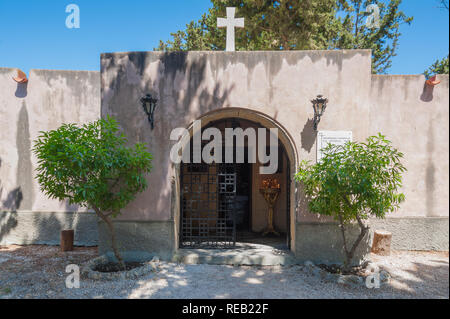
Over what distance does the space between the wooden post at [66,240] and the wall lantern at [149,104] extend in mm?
3351

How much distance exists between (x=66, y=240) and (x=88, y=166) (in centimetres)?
289

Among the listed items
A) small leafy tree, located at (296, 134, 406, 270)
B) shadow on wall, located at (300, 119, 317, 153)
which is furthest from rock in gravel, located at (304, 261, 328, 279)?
shadow on wall, located at (300, 119, 317, 153)

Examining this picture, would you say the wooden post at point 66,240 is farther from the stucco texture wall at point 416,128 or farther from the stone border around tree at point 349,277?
the stucco texture wall at point 416,128

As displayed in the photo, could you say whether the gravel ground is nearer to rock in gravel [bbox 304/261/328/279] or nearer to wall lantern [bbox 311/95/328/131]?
rock in gravel [bbox 304/261/328/279]

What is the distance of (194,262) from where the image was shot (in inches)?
190

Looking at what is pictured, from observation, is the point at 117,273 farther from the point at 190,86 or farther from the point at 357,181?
the point at 357,181

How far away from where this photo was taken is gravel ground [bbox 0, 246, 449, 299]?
3652 mm

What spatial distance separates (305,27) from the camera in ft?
32.2

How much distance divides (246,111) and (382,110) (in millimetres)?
3246

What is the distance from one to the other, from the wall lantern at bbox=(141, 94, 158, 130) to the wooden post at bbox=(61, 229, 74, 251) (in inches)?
132

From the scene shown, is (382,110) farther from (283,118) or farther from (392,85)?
(283,118)

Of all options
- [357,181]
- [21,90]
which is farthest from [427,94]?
[21,90]

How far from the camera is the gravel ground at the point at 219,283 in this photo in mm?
3652

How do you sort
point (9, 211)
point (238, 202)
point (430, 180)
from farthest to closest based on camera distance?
point (238, 202)
point (9, 211)
point (430, 180)
